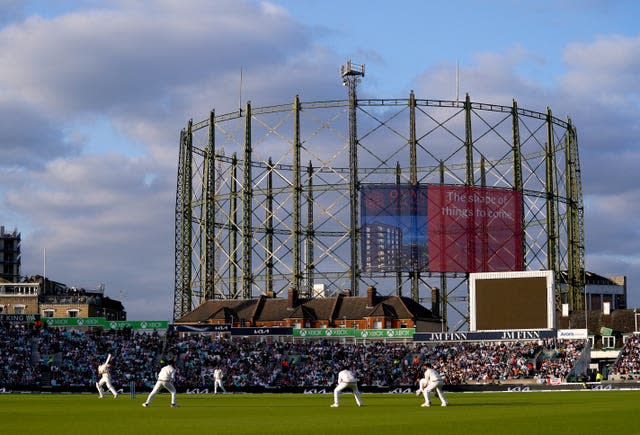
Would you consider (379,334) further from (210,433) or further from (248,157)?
(210,433)

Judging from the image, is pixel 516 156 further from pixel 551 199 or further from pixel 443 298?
pixel 443 298

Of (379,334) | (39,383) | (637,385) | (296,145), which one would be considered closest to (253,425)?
(637,385)

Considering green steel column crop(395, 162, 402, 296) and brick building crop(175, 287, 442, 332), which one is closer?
green steel column crop(395, 162, 402, 296)

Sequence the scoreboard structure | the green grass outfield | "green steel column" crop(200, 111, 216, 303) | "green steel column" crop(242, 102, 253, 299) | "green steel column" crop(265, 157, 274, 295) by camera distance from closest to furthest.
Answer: the green grass outfield
the scoreboard structure
"green steel column" crop(242, 102, 253, 299)
"green steel column" crop(265, 157, 274, 295)
"green steel column" crop(200, 111, 216, 303)

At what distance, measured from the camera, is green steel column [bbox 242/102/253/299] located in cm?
9206

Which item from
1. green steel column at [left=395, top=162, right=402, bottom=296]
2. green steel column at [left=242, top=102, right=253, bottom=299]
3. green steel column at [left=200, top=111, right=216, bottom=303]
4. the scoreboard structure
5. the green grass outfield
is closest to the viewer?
the green grass outfield

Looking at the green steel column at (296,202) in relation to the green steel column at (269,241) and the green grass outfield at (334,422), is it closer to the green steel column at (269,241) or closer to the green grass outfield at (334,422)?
the green steel column at (269,241)

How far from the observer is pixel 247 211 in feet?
303

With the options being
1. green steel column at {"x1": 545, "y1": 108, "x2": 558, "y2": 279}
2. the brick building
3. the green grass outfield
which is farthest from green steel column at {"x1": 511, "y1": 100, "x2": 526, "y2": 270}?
the green grass outfield

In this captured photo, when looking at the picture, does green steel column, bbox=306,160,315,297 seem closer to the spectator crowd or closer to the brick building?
the brick building

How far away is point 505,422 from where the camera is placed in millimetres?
22969

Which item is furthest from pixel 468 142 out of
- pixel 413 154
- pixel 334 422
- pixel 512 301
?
pixel 334 422

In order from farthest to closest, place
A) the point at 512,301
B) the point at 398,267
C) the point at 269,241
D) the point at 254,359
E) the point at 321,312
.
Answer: the point at 321,312 < the point at 269,241 < the point at 398,267 < the point at 512,301 < the point at 254,359

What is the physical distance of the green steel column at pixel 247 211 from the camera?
92062 millimetres
